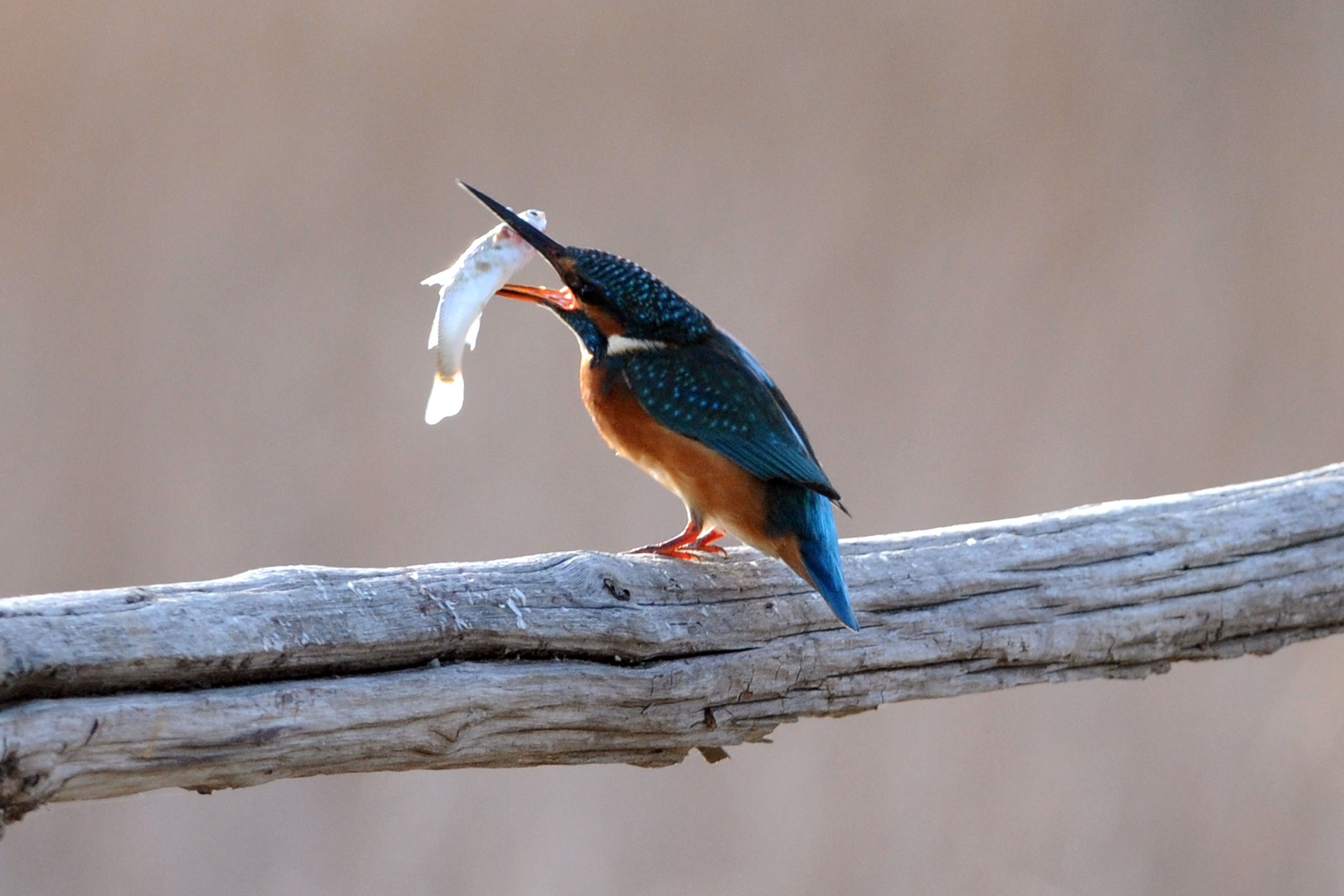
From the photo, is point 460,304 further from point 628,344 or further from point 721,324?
point 721,324

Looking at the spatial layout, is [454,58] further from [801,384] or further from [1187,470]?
[1187,470]

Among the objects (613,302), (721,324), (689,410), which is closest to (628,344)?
(613,302)

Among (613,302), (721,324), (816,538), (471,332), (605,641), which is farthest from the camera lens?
(721,324)

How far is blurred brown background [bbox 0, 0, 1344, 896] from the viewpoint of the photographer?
3188 millimetres

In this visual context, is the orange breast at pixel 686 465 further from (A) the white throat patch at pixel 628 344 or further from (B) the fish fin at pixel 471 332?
(B) the fish fin at pixel 471 332

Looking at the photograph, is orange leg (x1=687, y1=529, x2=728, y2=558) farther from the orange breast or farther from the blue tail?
the blue tail

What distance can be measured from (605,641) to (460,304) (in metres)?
0.50

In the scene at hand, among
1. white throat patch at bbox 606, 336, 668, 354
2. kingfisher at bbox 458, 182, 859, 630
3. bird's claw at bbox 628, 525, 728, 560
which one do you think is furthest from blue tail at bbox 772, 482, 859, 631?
white throat patch at bbox 606, 336, 668, 354

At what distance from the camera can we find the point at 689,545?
6.12ft

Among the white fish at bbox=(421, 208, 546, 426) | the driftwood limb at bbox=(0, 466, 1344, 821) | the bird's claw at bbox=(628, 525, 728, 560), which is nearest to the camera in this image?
the driftwood limb at bbox=(0, 466, 1344, 821)

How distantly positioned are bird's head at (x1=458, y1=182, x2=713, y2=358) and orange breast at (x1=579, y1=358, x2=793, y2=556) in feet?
0.23

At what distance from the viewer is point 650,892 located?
368 centimetres

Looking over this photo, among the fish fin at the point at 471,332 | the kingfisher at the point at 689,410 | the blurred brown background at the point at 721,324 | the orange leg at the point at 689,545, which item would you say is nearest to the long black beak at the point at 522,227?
the kingfisher at the point at 689,410

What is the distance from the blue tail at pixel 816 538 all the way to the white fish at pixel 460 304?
0.44m
